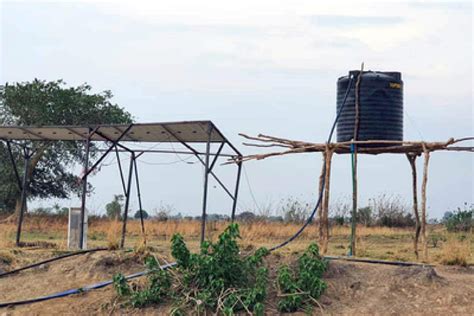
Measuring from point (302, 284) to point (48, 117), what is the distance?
2463 centimetres

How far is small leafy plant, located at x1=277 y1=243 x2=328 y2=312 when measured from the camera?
8.96 meters

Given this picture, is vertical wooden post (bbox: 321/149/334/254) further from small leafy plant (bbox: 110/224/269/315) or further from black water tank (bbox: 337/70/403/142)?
small leafy plant (bbox: 110/224/269/315)

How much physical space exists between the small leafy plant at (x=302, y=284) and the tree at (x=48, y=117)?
2303cm

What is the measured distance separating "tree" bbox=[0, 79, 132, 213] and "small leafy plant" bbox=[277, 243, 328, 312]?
907 inches

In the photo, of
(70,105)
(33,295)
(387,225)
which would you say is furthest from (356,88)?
(70,105)

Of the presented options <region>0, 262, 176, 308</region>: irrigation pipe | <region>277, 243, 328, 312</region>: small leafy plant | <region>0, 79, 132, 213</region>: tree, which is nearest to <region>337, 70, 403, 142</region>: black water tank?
<region>277, 243, 328, 312</region>: small leafy plant

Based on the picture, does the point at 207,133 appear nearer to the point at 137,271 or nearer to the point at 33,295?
the point at 137,271

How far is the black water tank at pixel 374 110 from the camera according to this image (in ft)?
40.5

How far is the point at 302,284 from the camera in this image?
9164mm

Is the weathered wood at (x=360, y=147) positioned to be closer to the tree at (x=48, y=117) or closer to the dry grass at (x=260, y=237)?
the dry grass at (x=260, y=237)

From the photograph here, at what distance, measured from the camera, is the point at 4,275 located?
11523 millimetres

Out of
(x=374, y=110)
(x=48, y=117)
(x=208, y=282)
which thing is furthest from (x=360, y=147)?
(x=48, y=117)

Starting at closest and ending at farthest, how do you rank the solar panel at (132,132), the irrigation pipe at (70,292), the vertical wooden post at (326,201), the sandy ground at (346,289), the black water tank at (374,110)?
the sandy ground at (346,289)
the irrigation pipe at (70,292)
the vertical wooden post at (326,201)
the black water tank at (374,110)
the solar panel at (132,132)

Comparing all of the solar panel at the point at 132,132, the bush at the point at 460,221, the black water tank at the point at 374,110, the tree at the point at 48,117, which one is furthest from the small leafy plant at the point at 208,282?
the tree at the point at 48,117
